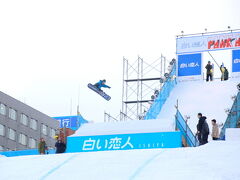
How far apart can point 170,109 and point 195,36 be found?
645 cm

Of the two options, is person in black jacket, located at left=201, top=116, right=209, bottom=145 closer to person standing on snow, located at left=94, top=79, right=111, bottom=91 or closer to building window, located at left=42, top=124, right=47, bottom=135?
person standing on snow, located at left=94, top=79, right=111, bottom=91

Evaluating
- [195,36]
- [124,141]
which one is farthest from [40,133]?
[124,141]

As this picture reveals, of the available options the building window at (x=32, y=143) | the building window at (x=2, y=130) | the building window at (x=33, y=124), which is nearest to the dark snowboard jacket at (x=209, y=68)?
the building window at (x=2, y=130)

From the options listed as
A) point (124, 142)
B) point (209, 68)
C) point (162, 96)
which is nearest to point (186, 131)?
point (124, 142)

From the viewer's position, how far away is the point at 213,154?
18172 millimetres

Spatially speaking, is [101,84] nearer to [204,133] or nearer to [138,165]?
[204,133]

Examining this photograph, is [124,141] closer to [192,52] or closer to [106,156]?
[106,156]

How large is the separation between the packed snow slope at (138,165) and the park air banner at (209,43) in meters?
16.5

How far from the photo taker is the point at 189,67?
3550cm

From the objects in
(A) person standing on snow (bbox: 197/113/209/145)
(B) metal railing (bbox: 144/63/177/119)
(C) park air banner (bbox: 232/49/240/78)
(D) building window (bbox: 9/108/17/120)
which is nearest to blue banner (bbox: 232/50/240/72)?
(C) park air banner (bbox: 232/49/240/78)

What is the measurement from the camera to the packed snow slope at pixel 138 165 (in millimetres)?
17141

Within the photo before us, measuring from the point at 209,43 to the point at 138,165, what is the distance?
1858 cm

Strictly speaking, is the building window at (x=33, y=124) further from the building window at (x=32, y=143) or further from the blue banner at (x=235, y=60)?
the blue banner at (x=235, y=60)

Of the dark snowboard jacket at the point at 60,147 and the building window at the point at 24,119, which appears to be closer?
the dark snowboard jacket at the point at 60,147
